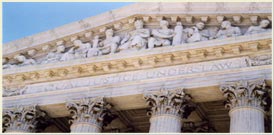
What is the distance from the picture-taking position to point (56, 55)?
22.4m

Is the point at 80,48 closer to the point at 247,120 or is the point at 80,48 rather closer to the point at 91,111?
the point at 91,111

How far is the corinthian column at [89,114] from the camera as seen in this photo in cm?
1919

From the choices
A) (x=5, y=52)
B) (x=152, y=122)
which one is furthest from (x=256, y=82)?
(x=5, y=52)

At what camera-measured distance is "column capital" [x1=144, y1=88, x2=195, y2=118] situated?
716 inches

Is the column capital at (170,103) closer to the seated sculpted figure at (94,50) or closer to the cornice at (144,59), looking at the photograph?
the cornice at (144,59)

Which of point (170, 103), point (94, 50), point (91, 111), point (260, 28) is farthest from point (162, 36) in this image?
point (91, 111)

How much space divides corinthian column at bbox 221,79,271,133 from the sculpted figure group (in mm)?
2275

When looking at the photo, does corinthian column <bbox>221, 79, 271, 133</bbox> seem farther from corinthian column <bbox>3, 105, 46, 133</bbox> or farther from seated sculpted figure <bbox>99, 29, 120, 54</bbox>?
corinthian column <bbox>3, 105, 46, 133</bbox>

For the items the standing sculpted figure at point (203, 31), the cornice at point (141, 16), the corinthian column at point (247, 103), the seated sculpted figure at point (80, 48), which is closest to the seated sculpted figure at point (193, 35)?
the standing sculpted figure at point (203, 31)

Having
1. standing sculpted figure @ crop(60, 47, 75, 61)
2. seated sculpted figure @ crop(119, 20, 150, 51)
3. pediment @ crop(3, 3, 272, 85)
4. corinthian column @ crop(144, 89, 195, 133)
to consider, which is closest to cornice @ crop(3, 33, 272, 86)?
pediment @ crop(3, 3, 272, 85)

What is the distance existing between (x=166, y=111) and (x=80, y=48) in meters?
5.62

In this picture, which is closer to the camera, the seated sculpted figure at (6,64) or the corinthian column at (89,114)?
the corinthian column at (89,114)

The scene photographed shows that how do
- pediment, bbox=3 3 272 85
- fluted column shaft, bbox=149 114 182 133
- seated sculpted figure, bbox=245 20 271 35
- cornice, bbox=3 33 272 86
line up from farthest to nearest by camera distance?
pediment, bbox=3 3 272 85, seated sculpted figure, bbox=245 20 271 35, cornice, bbox=3 33 272 86, fluted column shaft, bbox=149 114 182 133

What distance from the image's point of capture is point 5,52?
76.8 feet
